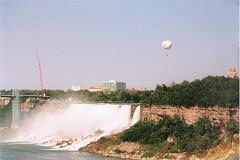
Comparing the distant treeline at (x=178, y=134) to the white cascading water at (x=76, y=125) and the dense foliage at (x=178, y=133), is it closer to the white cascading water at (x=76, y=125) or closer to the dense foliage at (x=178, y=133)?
the dense foliage at (x=178, y=133)

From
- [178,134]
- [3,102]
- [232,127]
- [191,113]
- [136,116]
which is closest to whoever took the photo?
[232,127]

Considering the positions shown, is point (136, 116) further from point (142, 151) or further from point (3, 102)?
point (3, 102)

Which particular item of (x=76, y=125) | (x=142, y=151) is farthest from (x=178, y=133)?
(x=76, y=125)

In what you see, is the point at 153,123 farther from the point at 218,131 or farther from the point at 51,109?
the point at 51,109

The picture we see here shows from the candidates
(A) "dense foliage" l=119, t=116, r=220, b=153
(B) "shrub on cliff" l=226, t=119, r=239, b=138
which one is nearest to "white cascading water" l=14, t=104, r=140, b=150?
(A) "dense foliage" l=119, t=116, r=220, b=153

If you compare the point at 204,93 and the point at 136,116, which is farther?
the point at 136,116

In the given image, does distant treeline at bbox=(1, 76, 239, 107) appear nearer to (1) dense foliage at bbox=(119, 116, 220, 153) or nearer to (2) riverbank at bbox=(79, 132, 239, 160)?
(1) dense foliage at bbox=(119, 116, 220, 153)

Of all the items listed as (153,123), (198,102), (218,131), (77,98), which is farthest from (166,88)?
(77,98)
